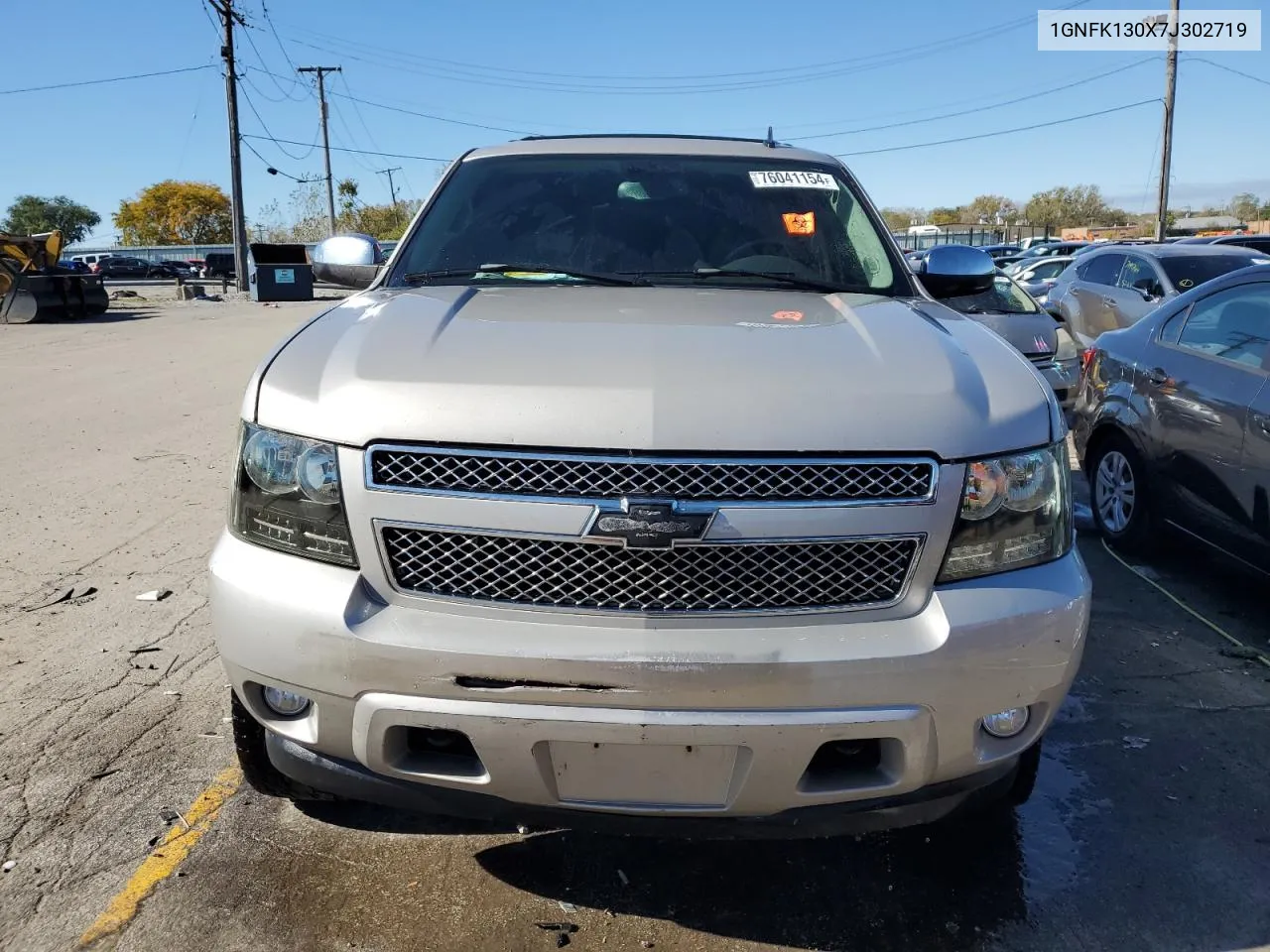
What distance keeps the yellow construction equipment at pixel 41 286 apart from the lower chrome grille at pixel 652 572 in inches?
960

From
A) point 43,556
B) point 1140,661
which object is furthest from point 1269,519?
point 43,556

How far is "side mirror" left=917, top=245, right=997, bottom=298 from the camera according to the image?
11.4 feet

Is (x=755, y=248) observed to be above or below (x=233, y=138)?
below

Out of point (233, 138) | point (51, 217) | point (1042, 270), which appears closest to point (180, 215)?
point (51, 217)

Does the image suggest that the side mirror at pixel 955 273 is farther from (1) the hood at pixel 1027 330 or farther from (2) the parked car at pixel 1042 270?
(2) the parked car at pixel 1042 270

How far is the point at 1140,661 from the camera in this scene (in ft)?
13.1

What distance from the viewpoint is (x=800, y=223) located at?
354cm

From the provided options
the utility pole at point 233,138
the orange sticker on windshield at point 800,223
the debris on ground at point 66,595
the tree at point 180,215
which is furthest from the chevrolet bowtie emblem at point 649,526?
the tree at point 180,215

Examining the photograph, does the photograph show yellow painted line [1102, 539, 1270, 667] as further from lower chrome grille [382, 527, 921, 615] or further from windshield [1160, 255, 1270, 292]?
windshield [1160, 255, 1270, 292]

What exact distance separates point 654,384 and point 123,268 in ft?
216

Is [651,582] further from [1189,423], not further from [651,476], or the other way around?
[1189,423]

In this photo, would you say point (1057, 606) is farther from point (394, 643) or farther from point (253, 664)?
point (253, 664)

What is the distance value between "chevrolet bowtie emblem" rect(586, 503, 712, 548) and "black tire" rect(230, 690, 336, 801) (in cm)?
102

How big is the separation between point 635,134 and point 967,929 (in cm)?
312
